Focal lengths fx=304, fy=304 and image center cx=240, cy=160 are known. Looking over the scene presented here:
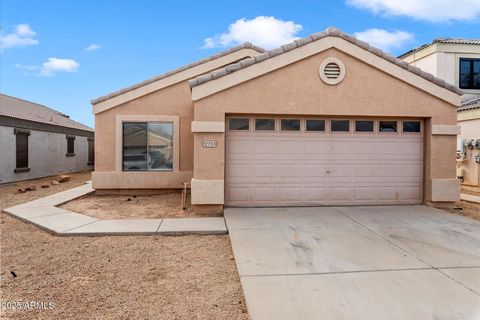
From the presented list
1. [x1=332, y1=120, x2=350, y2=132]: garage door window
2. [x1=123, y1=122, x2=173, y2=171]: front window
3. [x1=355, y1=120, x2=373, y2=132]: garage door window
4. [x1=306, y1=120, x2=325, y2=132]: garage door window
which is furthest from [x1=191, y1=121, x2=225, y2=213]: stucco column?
[x1=355, y1=120, x2=373, y2=132]: garage door window

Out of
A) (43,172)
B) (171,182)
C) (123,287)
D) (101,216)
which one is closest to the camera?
(123,287)

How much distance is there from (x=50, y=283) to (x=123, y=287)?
3.61 feet

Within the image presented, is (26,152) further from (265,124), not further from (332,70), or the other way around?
(332,70)

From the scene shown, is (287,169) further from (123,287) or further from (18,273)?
(18,273)

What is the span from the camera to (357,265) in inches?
181

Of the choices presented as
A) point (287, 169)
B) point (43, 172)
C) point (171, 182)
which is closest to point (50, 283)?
point (287, 169)

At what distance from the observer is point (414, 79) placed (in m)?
8.49

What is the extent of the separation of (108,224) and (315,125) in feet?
19.7

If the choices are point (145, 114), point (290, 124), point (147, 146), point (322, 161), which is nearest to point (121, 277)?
point (290, 124)

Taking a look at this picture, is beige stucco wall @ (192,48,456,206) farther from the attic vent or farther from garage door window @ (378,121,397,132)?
garage door window @ (378,121,397,132)

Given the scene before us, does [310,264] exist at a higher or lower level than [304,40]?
lower

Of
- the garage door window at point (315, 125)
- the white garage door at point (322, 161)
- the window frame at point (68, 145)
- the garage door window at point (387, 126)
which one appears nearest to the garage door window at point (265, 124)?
the white garage door at point (322, 161)

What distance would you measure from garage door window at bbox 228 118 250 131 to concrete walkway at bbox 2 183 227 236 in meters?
2.56

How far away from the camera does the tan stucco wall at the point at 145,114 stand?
1120cm
